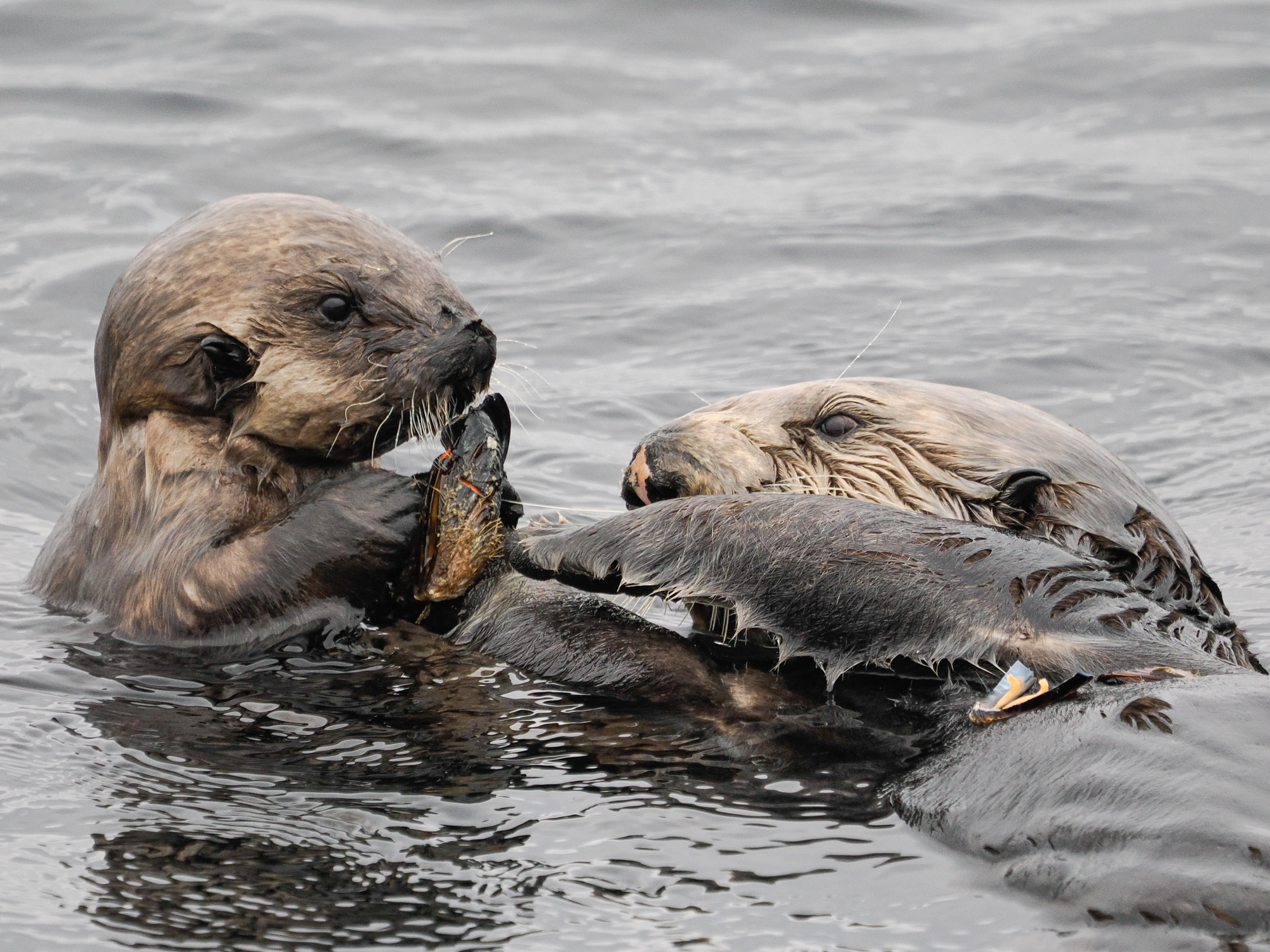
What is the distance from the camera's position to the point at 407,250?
4652 millimetres

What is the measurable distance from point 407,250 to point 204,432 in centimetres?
77

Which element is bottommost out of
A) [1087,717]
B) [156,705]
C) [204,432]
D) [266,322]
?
[156,705]

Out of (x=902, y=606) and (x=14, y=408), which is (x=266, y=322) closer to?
(x=902, y=606)

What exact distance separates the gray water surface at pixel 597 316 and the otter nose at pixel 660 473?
2.05ft

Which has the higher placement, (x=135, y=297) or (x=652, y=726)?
(x=135, y=297)

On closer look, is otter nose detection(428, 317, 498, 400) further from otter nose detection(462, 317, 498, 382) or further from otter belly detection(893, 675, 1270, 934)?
otter belly detection(893, 675, 1270, 934)

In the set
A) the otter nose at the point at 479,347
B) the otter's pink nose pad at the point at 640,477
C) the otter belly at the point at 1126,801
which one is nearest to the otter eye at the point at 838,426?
the otter's pink nose pad at the point at 640,477

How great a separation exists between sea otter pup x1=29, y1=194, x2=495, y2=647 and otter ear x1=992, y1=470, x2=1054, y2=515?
1.43 meters

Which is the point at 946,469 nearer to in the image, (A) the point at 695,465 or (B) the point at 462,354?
(A) the point at 695,465

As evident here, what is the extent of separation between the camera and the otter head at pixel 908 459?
167 inches

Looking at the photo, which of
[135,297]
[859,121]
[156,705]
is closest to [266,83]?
[859,121]

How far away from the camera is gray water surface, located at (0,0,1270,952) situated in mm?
3256

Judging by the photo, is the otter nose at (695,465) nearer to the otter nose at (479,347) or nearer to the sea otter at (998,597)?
the sea otter at (998,597)

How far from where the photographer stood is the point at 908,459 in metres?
4.40
